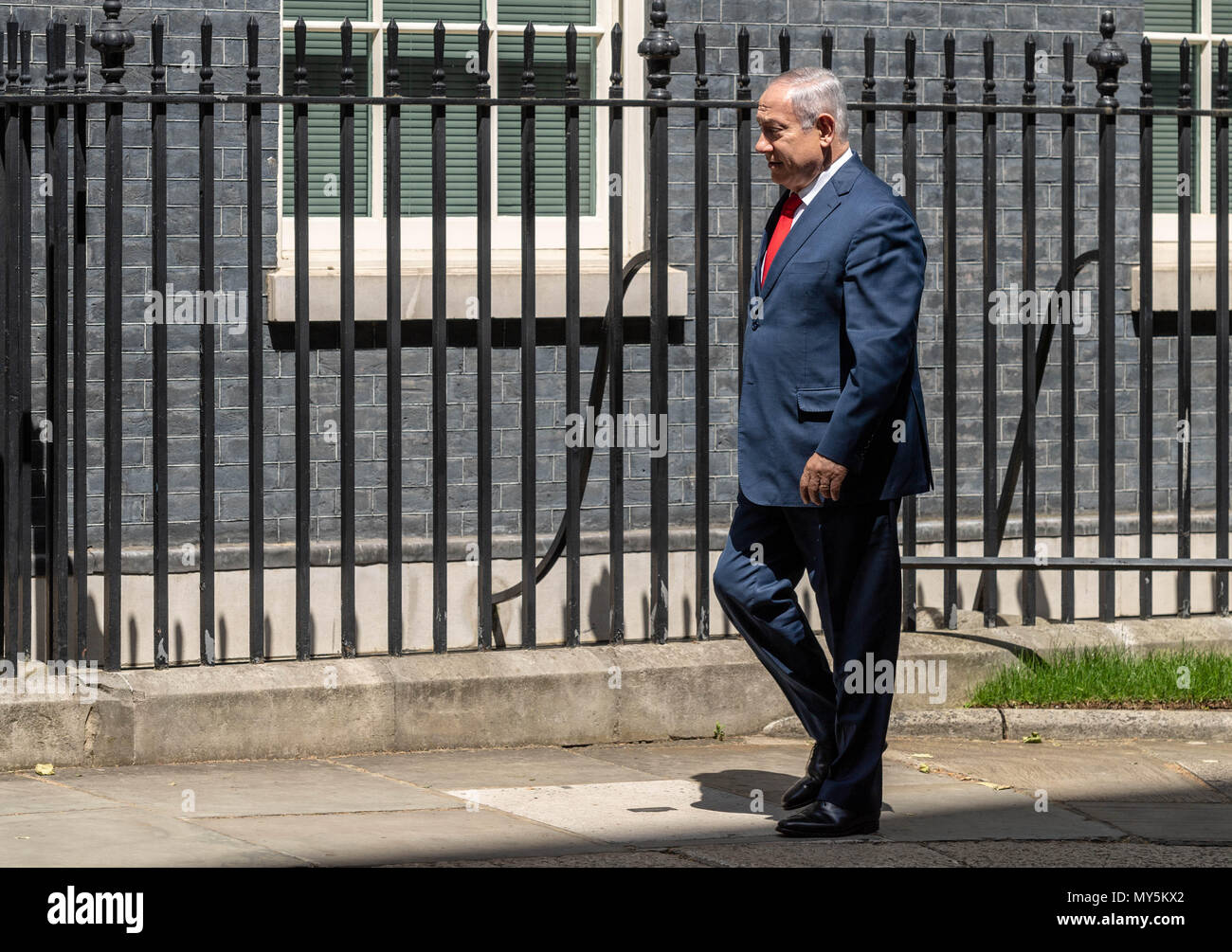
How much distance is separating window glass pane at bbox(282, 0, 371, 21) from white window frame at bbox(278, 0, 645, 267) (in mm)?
29

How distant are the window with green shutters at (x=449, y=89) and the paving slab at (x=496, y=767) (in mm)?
2531

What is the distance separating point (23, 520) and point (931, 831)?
3.01m

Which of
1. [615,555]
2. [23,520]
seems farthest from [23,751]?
[615,555]

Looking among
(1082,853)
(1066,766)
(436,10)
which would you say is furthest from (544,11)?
(1082,853)

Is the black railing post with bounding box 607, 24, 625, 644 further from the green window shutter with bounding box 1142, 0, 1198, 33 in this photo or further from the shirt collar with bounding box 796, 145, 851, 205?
the green window shutter with bounding box 1142, 0, 1198, 33

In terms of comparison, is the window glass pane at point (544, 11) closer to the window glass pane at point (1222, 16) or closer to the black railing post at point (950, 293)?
the black railing post at point (950, 293)

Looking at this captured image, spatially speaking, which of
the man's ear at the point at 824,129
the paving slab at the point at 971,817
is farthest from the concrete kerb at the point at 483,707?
the man's ear at the point at 824,129

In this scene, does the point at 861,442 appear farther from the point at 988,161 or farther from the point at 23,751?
the point at 23,751

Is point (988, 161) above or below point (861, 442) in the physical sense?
above

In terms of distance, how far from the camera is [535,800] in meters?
5.80

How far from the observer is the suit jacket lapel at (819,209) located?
5336 millimetres

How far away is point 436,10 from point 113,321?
7.83ft

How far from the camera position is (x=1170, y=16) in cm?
927

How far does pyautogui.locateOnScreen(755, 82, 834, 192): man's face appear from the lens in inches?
209
